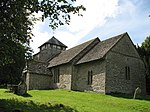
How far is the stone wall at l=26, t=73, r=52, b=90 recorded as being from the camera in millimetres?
42631

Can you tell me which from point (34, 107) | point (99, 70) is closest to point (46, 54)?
point (99, 70)

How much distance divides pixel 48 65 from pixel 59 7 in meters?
29.8

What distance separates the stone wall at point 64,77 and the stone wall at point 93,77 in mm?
885

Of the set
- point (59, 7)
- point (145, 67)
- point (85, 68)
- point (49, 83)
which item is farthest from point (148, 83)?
point (59, 7)

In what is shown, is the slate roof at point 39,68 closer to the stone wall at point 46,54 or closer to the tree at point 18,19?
the stone wall at point 46,54

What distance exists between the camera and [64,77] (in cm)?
4203

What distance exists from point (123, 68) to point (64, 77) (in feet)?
33.5

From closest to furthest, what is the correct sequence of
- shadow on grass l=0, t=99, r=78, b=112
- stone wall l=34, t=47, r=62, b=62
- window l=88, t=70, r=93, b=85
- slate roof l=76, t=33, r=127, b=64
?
shadow on grass l=0, t=99, r=78, b=112 < slate roof l=76, t=33, r=127, b=64 < window l=88, t=70, r=93, b=85 < stone wall l=34, t=47, r=62, b=62

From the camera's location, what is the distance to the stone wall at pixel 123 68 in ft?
115

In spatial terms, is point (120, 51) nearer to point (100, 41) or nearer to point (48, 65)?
point (100, 41)

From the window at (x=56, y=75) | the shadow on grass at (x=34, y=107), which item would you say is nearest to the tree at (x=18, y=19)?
the shadow on grass at (x=34, y=107)

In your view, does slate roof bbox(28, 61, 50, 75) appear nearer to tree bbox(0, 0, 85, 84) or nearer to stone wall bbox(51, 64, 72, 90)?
stone wall bbox(51, 64, 72, 90)

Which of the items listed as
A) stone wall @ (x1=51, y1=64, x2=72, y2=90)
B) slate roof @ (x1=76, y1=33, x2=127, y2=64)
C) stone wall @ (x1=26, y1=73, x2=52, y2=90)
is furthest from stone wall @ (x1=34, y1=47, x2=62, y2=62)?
slate roof @ (x1=76, y1=33, x2=127, y2=64)

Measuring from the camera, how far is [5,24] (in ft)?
66.4
